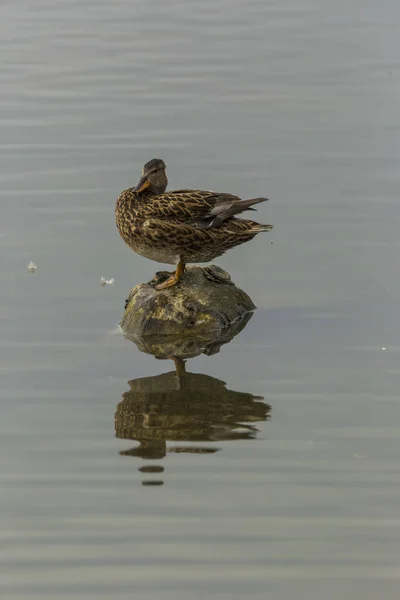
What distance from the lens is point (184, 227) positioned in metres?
9.95

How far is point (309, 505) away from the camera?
6816 mm

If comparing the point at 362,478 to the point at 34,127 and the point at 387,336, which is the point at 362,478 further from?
the point at 34,127

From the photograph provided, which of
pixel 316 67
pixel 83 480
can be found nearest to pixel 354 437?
pixel 83 480

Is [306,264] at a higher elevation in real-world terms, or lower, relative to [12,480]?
higher

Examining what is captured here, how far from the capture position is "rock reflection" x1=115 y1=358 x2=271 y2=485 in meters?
7.79

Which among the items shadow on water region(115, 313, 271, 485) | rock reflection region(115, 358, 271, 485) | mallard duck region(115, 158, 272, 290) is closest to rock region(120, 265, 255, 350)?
mallard duck region(115, 158, 272, 290)

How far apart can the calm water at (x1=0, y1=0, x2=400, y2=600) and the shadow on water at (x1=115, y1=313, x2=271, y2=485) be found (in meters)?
0.02

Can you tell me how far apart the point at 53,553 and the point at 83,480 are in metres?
0.81

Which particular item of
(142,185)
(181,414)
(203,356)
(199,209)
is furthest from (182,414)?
(142,185)

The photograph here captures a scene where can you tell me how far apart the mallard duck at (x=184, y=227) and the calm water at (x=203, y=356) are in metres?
0.47

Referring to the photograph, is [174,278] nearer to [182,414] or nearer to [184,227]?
[184,227]

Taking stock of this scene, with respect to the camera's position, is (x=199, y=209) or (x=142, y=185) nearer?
(x=199, y=209)

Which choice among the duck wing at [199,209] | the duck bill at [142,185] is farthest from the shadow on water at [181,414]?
the duck bill at [142,185]

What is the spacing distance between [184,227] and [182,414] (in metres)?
2.07
